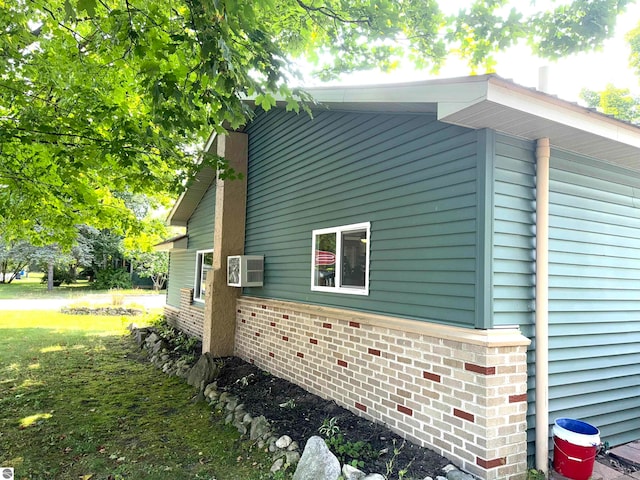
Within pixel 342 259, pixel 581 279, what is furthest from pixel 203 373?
pixel 581 279

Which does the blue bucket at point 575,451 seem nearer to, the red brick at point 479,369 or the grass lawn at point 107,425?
the red brick at point 479,369

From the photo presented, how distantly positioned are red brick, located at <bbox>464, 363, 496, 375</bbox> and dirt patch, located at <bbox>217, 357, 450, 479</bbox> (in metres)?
0.90

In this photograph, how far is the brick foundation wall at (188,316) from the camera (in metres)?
10.0

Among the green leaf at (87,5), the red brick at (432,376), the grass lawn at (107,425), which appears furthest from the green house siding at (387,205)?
the green leaf at (87,5)

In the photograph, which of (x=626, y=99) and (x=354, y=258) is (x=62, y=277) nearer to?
(x=354, y=258)

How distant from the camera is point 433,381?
3.85m

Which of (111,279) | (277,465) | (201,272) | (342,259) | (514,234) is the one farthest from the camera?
(111,279)

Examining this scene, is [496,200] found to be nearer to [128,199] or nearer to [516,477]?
[516,477]

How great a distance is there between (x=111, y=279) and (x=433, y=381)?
103 ft

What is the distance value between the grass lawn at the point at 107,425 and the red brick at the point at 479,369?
2.15 metres

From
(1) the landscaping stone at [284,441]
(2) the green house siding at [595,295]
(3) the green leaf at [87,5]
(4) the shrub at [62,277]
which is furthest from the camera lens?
(4) the shrub at [62,277]

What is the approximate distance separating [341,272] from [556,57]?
9162 millimetres

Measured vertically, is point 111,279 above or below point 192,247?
below

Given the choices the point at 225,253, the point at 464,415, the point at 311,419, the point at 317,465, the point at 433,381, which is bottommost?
the point at 311,419
